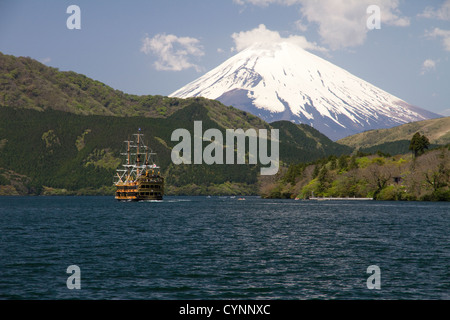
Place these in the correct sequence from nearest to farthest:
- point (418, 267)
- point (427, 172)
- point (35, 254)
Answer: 1. point (418, 267)
2. point (35, 254)
3. point (427, 172)

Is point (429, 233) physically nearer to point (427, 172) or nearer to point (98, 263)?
point (98, 263)

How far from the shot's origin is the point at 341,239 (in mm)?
74375

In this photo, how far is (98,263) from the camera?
52.2m

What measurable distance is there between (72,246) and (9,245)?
318 inches
